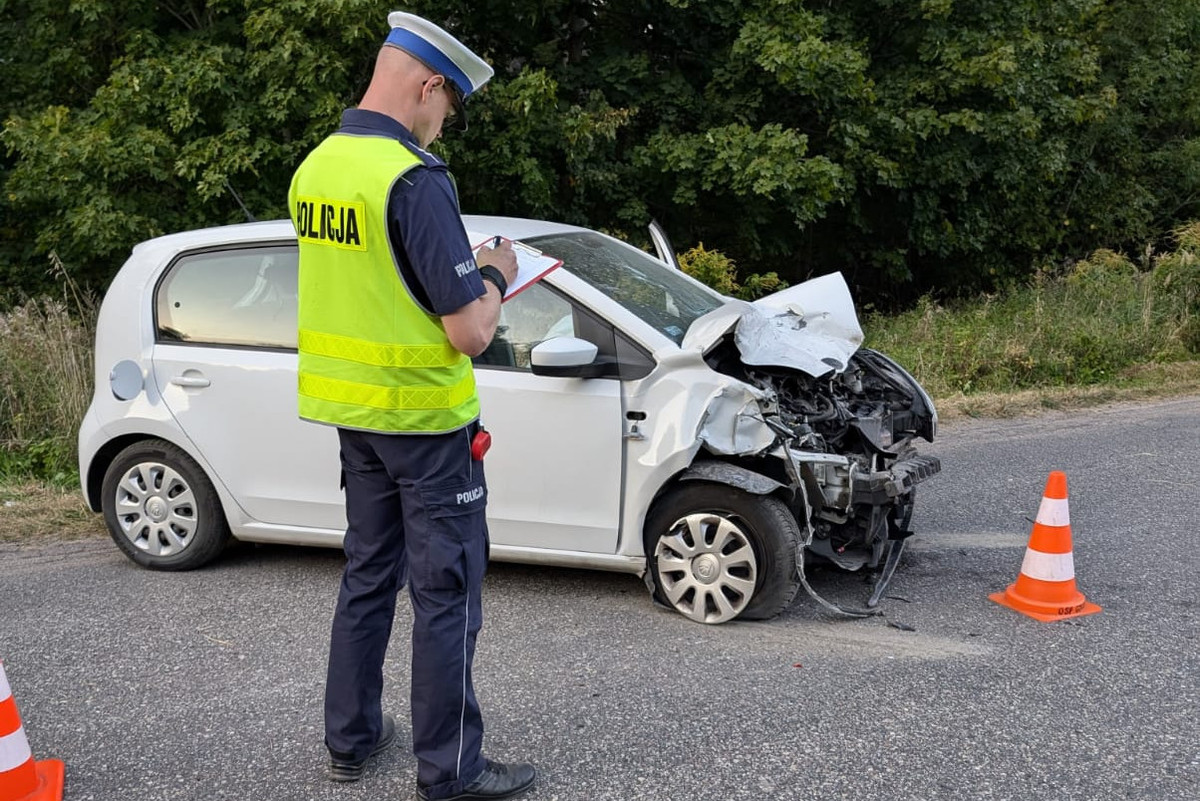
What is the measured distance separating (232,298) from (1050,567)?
3.86 m

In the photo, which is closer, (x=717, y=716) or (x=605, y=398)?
(x=717, y=716)

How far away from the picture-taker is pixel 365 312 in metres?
2.88

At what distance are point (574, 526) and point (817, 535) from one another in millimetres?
1042

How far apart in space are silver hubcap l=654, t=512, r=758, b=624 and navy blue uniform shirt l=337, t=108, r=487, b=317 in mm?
1924

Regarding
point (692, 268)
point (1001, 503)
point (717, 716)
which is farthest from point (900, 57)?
point (717, 716)

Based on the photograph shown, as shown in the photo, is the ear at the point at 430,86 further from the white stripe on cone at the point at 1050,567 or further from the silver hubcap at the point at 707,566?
the white stripe on cone at the point at 1050,567

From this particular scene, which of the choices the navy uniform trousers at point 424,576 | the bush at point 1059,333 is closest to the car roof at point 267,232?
the navy uniform trousers at point 424,576

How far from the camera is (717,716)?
3.68 metres

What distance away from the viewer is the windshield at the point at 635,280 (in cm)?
475

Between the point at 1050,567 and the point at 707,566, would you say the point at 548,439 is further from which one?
the point at 1050,567

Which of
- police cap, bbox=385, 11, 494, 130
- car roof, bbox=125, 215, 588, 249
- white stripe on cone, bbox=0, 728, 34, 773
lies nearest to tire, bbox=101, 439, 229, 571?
car roof, bbox=125, 215, 588, 249

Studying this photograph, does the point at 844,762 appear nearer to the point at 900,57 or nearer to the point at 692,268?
the point at 692,268

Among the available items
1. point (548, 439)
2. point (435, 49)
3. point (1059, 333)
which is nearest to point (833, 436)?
point (548, 439)

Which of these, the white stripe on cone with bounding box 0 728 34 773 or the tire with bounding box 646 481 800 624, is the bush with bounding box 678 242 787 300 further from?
the white stripe on cone with bounding box 0 728 34 773
